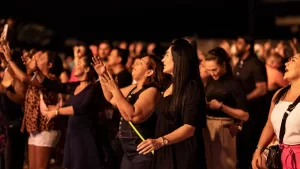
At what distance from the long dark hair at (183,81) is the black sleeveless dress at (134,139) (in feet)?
2.91

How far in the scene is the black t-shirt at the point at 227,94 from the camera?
26.5ft

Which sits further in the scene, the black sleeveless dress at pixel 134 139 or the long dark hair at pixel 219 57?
the long dark hair at pixel 219 57

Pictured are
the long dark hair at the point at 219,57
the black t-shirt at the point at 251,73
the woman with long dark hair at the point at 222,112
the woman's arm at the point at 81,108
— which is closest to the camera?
the woman with long dark hair at the point at 222,112

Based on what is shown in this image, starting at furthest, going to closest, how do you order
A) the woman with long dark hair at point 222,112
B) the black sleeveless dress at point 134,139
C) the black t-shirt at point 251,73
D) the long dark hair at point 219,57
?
the black t-shirt at point 251,73 < the long dark hair at point 219,57 < the woman with long dark hair at point 222,112 < the black sleeveless dress at point 134,139

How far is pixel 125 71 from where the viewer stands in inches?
400

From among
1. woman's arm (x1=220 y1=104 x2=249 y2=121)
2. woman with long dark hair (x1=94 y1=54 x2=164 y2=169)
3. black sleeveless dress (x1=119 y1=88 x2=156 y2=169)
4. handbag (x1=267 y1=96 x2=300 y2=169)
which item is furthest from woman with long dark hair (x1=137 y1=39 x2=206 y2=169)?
woman's arm (x1=220 y1=104 x2=249 y2=121)

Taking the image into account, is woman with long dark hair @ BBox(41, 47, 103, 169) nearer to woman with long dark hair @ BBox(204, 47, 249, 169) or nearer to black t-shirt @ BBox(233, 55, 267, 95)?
woman with long dark hair @ BBox(204, 47, 249, 169)

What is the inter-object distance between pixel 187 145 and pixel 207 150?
127 cm

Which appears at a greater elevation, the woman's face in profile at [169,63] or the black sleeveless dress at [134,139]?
the woman's face in profile at [169,63]

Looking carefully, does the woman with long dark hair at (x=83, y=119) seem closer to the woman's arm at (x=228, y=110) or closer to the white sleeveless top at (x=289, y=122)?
the woman's arm at (x=228, y=110)

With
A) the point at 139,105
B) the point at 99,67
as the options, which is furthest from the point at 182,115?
the point at 99,67

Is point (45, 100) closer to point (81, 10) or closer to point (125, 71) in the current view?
point (125, 71)

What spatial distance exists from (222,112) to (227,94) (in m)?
0.21

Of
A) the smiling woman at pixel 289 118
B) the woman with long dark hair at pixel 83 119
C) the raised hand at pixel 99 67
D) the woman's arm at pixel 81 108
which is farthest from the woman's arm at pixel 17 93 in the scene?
the smiling woman at pixel 289 118
